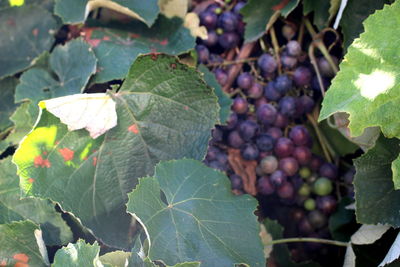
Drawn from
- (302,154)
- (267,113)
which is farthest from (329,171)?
(267,113)

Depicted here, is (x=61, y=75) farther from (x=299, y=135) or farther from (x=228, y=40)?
(x=299, y=135)

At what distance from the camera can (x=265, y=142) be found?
1.03 m

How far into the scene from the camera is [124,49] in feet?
3.23

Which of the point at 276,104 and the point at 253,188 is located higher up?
the point at 276,104

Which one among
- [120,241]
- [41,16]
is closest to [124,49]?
[41,16]

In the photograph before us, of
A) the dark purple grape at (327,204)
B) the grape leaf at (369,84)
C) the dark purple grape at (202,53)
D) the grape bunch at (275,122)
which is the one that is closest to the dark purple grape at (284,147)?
the grape bunch at (275,122)

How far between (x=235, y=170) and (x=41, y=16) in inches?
19.6

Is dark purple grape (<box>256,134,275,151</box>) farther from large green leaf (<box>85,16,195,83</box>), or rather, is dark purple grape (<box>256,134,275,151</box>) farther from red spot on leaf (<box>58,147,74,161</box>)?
red spot on leaf (<box>58,147,74,161</box>)

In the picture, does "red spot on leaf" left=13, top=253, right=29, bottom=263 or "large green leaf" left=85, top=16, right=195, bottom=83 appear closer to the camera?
"red spot on leaf" left=13, top=253, right=29, bottom=263

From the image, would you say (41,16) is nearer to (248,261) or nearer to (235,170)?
(235,170)

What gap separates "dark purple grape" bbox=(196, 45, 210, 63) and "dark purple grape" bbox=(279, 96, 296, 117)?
0.56 ft

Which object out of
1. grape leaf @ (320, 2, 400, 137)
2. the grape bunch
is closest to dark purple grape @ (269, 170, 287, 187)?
the grape bunch

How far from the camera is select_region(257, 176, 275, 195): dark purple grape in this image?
3.42ft

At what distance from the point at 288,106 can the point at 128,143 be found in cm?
31
